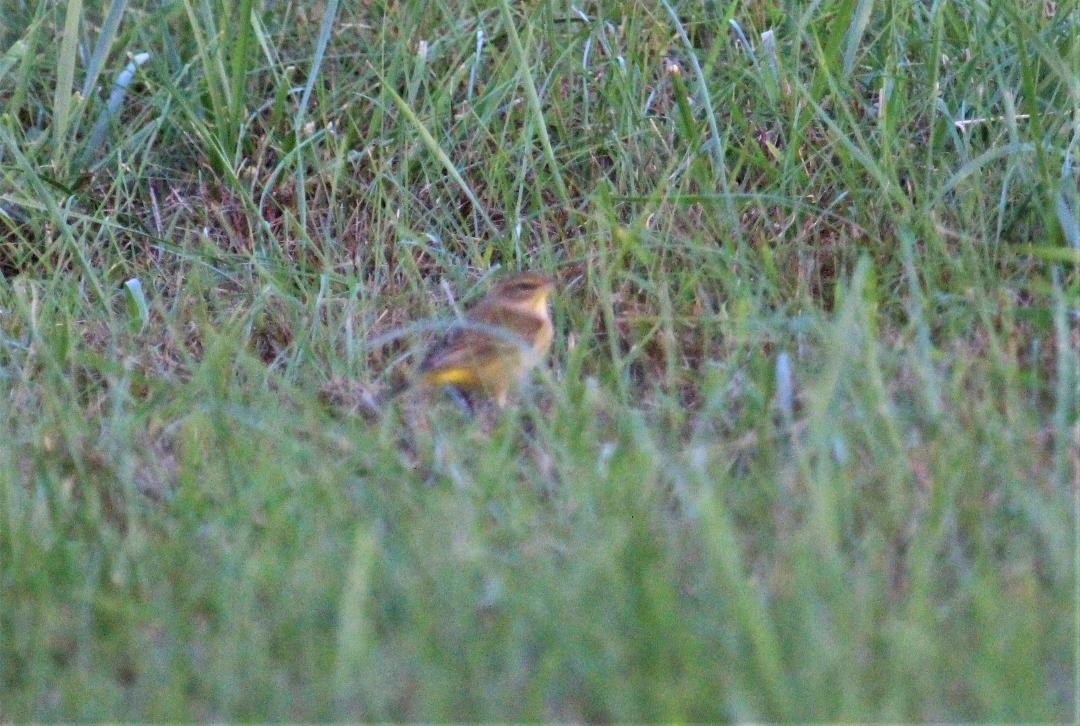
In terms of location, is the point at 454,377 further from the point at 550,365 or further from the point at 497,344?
the point at 550,365

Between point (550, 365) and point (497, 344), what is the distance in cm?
49

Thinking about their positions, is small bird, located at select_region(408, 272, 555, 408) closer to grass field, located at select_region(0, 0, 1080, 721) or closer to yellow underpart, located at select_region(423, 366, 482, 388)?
yellow underpart, located at select_region(423, 366, 482, 388)

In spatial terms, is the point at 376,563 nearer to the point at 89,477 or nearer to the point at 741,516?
the point at 741,516

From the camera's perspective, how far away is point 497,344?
5.01 meters

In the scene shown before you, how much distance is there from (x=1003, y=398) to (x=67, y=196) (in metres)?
Answer: 3.98

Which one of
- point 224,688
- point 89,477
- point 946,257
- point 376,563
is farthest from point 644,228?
point 224,688

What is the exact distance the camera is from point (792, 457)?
13.1 ft

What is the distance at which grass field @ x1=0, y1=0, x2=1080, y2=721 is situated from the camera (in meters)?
3.12

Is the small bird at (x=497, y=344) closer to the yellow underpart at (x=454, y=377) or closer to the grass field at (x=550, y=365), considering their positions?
the yellow underpart at (x=454, y=377)

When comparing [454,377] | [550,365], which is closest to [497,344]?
[454,377]

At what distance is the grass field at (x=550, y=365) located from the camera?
3121mm

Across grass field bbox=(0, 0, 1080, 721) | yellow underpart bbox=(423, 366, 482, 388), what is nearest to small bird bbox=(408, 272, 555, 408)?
Answer: yellow underpart bbox=(423, 366, 482, 388)

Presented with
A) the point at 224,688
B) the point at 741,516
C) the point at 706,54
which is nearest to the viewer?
the point at 224,688

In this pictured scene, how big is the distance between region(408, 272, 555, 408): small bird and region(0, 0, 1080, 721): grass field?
11 centimetres
